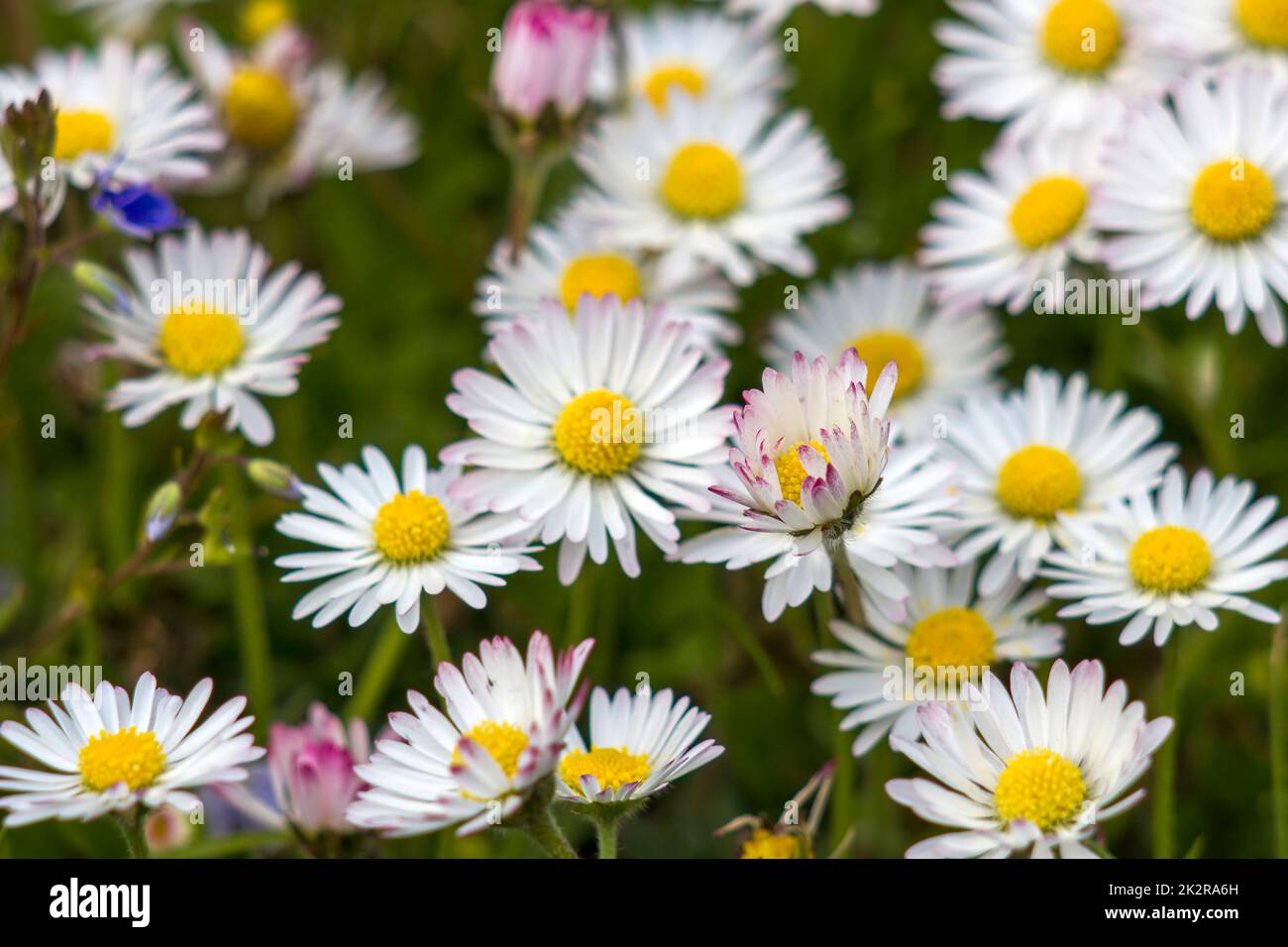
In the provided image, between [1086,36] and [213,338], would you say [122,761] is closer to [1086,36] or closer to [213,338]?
[213,338]

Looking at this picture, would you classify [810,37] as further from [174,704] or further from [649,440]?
[174,704]

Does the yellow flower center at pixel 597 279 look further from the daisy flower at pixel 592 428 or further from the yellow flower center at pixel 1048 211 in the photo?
the yellow flower center at pixel 1048 211

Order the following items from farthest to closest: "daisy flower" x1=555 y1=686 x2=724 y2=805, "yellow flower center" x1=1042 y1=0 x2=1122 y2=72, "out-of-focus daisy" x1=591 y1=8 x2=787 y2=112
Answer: "out-of-focus daisy" x1=591 y1=8 x2=787 y2=112
"yellow flower center" x1=1042 y1=0 x2=1122 y2=72
"daisy flower" x1=555 y1=686 x2=724 y2=805

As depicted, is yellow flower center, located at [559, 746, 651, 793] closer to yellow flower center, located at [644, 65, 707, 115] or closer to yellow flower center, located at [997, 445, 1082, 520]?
yellow flower center, located at [997, 445, 1082, 520]

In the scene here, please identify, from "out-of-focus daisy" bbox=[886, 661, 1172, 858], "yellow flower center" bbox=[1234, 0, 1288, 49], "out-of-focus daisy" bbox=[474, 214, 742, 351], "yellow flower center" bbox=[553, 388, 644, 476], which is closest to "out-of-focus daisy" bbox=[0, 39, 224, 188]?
"out-of-focus daisy" bbox=[474, 214, 742, 351]

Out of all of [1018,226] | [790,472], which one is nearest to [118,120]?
[790,472]
